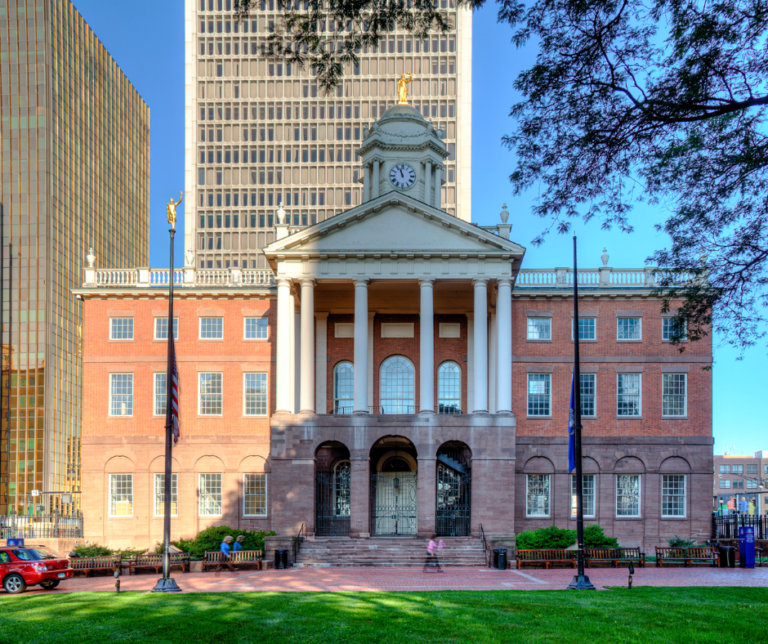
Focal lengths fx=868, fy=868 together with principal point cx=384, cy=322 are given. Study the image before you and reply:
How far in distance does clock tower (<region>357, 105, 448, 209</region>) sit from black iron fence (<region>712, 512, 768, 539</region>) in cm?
2292

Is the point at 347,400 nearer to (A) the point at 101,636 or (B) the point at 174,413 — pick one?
(B) the point at 174,413

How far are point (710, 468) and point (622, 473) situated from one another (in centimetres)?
465

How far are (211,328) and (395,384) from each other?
10.8m

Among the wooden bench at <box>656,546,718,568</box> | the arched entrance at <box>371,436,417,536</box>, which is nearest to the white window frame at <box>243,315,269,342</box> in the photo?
the arched entrance at <box>371,436,417,536</box>

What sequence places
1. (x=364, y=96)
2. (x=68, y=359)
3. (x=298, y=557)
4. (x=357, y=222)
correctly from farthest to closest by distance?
(x=364, y=96), (x=68, y=359), (x=357, y=222), (x=298, y=557)

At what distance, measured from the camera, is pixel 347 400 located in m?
47.5

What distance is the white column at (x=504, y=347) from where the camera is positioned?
135 feet

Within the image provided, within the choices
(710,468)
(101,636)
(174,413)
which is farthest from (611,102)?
(710,468)

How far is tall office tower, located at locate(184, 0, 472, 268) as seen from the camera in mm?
Result: 109938

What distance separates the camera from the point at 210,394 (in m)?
Result: 48.3

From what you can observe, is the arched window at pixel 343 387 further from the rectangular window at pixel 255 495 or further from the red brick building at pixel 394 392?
the rectangular window at pixel 255 495

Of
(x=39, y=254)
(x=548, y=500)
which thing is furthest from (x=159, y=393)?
(x=39, y=254)

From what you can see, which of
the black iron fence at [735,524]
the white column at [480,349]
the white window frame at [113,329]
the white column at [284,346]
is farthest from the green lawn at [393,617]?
the white window frame at [113,329]

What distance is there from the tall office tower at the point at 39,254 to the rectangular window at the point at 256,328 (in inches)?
2004
